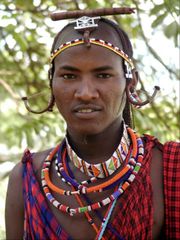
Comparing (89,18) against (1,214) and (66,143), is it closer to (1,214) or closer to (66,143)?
(66,143)

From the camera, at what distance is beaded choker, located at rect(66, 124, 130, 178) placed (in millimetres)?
2402

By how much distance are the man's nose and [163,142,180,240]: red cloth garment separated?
1.52 ft

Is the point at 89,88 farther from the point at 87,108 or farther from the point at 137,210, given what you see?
the point at 137,210

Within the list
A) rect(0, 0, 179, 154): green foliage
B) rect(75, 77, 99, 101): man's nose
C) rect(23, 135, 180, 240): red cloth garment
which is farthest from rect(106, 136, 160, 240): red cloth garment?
rect(0, 0, 179, 154): green foliage

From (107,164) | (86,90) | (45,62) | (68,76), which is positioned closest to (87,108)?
(86,90)

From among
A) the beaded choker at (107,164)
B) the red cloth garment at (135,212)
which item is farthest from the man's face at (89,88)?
the red cloth garment at (135,212)

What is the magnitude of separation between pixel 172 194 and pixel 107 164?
0.98 feet

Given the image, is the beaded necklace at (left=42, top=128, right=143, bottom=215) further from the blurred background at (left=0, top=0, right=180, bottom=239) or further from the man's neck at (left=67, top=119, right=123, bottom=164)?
the blurred background at (left=0, top=0, right=180, bottom=239)

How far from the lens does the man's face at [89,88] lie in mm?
2256

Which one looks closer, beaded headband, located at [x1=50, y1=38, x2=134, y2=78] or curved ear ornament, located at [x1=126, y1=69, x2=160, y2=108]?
beaded headband, located at [x1=50, y1=38, x2=134, y2=78]

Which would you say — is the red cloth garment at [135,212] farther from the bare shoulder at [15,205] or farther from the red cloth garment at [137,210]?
the bare shoulder at [15,205]

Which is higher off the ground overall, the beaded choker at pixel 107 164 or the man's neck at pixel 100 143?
the man's neck at pixel 100 143

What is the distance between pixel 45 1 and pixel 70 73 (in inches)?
70.7

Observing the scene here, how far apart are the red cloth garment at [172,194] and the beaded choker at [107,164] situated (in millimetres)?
187
